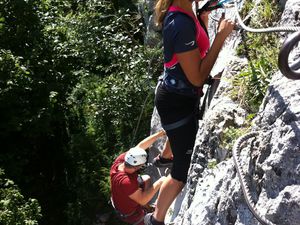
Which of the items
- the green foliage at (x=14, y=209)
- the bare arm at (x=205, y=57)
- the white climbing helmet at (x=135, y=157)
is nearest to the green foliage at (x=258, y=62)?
the bare arm at (x=205, y=57)

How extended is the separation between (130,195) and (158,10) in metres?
2.31

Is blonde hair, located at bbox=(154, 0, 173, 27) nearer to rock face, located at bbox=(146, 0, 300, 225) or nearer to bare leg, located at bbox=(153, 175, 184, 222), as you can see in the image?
rock face, located at bbox=(146, 0, 300, 225)

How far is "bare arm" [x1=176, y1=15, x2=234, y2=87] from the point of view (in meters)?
3.34

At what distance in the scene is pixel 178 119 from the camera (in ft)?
12.3

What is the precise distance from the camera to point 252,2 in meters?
3.87

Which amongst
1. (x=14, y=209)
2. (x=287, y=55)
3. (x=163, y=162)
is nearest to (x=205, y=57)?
(x=287, y=55)

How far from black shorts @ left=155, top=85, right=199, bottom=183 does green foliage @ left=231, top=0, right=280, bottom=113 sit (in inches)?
18.4

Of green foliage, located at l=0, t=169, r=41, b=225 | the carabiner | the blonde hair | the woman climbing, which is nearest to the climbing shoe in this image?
the woman climbing

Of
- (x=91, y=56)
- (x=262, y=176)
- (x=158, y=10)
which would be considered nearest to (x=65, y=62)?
(x=91, y=56)

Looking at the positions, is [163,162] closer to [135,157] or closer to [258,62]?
[135,157]

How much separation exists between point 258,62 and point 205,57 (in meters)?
0.40

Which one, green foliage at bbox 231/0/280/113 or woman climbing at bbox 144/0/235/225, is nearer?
green foliage at bbox 231/0/280/113

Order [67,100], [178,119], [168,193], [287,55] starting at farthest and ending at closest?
[67,100] → [168,193] → [178,119] → [287,55]

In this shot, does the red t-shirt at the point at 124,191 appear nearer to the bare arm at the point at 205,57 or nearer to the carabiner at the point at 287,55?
the bare arm at the point at 205,57
